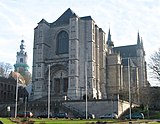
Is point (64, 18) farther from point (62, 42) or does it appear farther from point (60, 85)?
point (60, 85)

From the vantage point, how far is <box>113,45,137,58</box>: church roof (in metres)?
111

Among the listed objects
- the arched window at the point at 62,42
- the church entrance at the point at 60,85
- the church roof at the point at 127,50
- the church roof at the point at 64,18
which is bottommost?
the church entrance at the point at 60,85

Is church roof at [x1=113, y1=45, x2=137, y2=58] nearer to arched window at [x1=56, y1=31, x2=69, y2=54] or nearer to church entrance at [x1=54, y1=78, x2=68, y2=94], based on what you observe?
arched window at [x1=56, y1=31, x2=69, y2=54]

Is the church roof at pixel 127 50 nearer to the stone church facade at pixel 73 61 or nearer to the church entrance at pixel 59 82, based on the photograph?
the stone church facade at pixel 73 61

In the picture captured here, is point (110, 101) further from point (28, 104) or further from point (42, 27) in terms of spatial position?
point (42, 27)

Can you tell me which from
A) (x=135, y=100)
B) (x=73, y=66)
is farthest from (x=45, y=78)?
(x=135, y=100)

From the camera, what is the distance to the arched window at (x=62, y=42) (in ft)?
252

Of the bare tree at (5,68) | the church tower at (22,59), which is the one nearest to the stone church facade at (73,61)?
the bare tree at (5,68)

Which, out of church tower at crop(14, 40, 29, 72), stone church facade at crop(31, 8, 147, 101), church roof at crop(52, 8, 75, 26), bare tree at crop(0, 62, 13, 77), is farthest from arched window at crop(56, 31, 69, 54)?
church tower at crop(14, 40, 29, 72)

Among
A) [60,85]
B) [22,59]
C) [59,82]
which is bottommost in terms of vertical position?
[60,85]

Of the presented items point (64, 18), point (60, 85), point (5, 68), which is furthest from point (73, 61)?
point (5, 68)

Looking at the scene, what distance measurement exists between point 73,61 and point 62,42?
930 cm

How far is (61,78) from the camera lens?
75.3 m

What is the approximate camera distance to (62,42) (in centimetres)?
7794
